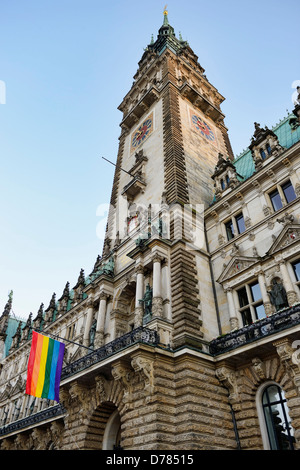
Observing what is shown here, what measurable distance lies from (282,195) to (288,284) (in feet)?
18.1

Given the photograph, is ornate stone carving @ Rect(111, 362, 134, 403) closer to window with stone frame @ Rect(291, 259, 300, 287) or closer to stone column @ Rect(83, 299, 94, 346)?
stone column @ Rect(83, 299, 94, 346)

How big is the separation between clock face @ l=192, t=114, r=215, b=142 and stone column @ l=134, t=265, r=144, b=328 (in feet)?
59.8

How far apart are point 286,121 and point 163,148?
9.64 m

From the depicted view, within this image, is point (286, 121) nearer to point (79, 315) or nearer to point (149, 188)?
point (149, 188)

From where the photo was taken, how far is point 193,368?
1625 centimetres

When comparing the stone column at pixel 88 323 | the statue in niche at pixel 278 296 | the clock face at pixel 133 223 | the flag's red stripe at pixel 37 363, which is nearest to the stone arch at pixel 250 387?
the statue in niche at pixel 278 296

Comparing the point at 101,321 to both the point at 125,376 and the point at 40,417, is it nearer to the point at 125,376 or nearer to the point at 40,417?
the point at 125,376

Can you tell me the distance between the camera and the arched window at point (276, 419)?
48.0 ft

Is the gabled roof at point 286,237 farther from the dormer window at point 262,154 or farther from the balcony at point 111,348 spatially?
the balcony at point 111,348

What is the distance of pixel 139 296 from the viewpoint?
20516 millimetres

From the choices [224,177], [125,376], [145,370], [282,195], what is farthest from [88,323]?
[282,195]

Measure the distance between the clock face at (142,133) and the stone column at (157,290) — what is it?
56.7ft

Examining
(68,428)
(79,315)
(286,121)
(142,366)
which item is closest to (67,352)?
(79,315)
